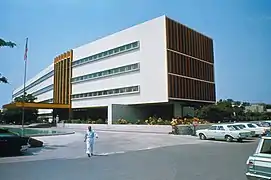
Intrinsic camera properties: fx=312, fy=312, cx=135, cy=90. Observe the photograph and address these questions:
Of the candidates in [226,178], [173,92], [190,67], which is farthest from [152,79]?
[226,178]

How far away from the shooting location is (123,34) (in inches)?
2239

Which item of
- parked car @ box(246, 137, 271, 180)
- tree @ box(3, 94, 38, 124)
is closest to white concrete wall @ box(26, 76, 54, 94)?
tree @ box(3, 94, 38, 124)

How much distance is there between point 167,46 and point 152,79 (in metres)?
5.75

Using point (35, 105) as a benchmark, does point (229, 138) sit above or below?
below

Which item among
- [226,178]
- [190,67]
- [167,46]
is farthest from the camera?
[190,67]

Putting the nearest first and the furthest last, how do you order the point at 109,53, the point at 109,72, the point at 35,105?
1. the point at 109,72
2. the point at 109,53
3. the point at 35,105

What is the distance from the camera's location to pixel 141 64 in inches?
2056

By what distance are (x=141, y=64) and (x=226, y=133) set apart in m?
28.4

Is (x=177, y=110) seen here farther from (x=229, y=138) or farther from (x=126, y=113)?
(x=229, y=138)

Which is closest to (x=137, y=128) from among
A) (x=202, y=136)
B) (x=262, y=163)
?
(x=202, y=136)

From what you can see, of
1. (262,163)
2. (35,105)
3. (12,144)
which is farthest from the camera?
(35,105)

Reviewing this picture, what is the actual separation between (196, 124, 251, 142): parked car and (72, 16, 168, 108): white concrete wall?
20.4m

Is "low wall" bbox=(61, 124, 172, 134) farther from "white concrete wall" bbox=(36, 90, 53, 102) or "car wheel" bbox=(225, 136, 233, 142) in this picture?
"white concrete wall" bbox=(36, 90, 53, 102)

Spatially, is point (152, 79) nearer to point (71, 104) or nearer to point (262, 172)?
point (71, 104)
